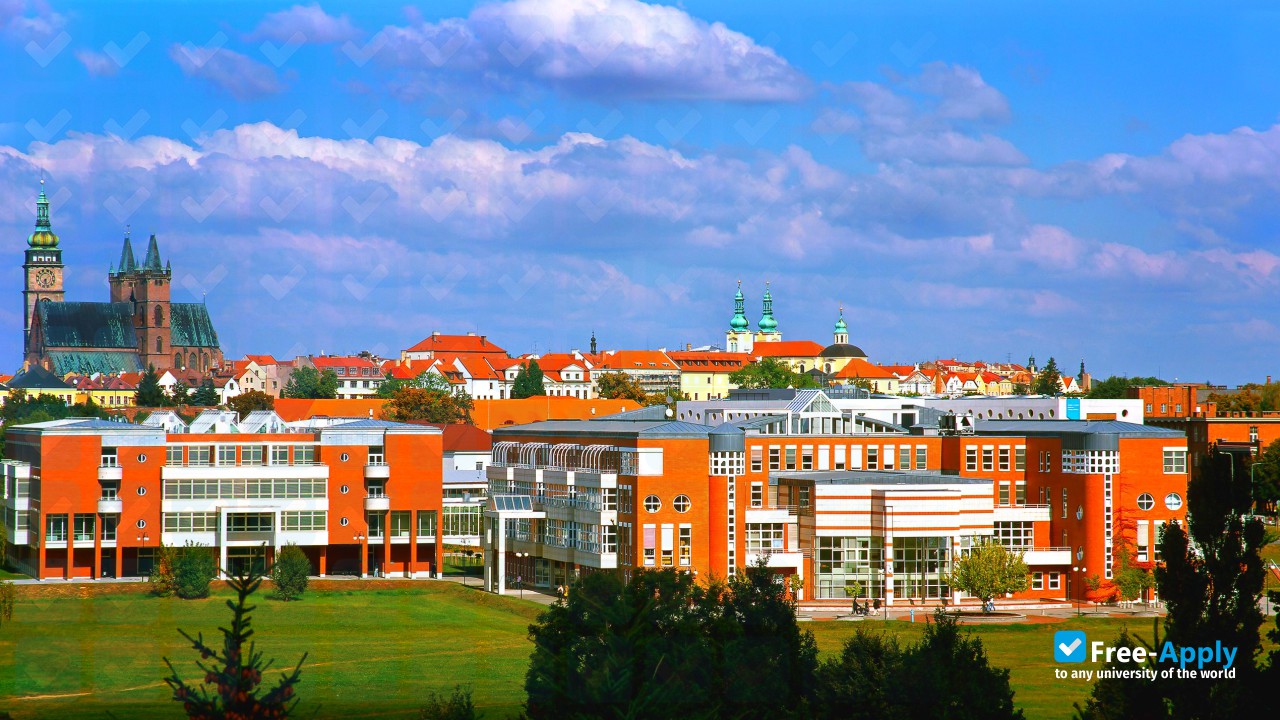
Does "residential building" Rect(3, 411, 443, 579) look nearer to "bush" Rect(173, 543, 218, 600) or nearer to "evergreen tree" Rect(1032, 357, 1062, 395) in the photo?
"bush" Rect(173, 543, 218, 600)

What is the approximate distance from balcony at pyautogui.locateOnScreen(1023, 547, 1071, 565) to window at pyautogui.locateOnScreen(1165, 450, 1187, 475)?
5590 millimetres

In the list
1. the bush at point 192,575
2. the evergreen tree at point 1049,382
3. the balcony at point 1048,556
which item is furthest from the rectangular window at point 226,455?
the evergreen tree at point 1049,382

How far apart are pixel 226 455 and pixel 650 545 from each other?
77.3 ft

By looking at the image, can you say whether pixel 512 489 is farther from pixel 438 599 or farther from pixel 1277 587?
pixel 1277 587

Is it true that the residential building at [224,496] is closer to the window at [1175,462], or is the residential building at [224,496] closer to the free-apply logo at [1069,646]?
the free-apply logo at [1069,646]

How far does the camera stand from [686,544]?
65438mm

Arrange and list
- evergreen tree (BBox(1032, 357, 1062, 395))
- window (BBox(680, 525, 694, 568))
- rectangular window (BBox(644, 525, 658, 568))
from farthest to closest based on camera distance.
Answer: evergreen tree (BBox(1032, 357, 1062, 395)), window (BBox(680, 525, 694, 568)), rectangular window (BBox(644, 525, 658, 568))

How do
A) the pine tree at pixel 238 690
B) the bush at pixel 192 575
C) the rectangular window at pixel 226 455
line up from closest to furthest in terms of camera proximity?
the pine tree at pixel 238 690 < the bush at pixel 192 575 < the rectangular window at pixel 226 455

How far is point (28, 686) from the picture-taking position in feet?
162

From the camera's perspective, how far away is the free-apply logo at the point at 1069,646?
5588 centimetres

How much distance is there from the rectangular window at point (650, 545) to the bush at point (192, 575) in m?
18.3

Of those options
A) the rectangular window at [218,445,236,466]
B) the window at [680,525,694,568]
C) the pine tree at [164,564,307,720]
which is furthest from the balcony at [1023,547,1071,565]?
the pine tree at [164,564,307,720]

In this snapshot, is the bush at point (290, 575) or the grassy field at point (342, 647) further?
the bush at point (290, 575)

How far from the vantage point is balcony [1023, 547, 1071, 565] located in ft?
232
